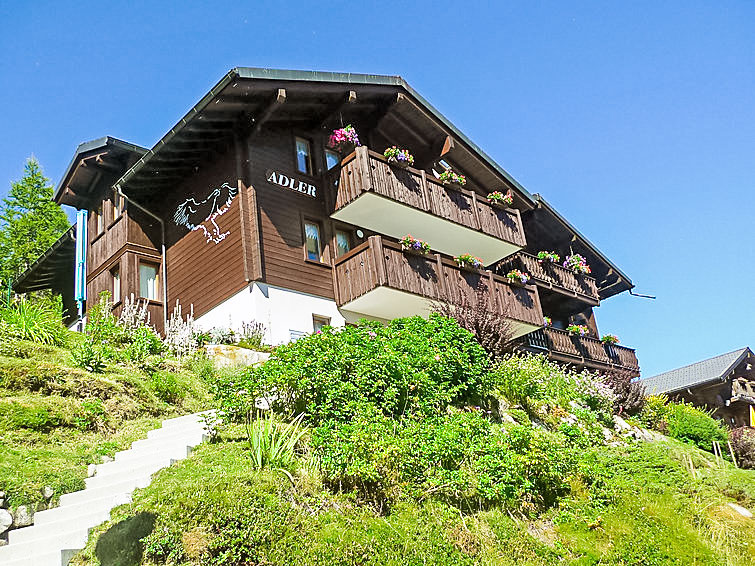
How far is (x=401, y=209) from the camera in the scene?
20391 mm

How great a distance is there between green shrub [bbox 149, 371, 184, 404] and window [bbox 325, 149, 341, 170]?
989cm

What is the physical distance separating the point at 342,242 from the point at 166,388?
8.86 m

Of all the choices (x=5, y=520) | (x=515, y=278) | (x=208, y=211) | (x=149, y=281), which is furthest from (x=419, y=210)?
(x=5, y=520)

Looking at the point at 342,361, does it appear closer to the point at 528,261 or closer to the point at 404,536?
the point at 404,536

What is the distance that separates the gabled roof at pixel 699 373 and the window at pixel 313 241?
15689 millimetres

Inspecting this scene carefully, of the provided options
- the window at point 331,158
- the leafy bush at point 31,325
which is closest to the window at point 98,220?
the window at point 331,158

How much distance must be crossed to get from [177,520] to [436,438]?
3.57 m

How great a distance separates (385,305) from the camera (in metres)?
19.7

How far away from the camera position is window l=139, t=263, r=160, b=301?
20.2 metres

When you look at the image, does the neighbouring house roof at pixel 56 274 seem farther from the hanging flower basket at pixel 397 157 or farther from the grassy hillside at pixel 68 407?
the grassy hillside at pixel 68 407

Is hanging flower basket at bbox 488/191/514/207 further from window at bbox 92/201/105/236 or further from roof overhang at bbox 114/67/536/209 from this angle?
window at bbox 92/201/105/236

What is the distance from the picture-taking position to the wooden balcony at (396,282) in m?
18.5

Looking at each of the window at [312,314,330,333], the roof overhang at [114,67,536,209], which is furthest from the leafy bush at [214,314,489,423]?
the roof overhang at [114,67,536,209]

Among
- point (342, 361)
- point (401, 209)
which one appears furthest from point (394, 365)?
point (401, 209)
